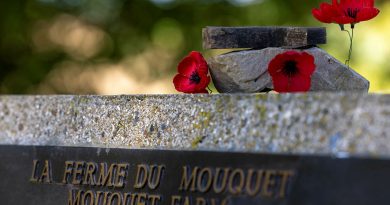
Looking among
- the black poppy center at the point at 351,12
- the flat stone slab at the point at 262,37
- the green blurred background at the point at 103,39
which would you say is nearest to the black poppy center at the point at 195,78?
the flat stone slab at the point at 262,37

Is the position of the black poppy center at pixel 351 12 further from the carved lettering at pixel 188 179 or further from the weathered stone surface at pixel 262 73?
the carved lettering at pixel 188 179

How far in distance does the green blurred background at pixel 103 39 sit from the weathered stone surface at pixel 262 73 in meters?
5.65

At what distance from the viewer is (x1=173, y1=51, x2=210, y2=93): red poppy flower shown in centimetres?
307

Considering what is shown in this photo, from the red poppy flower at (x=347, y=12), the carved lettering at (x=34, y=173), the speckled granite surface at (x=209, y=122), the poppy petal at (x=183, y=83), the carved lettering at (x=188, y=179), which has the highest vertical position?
the red poppy flower at (x=347, y=12)

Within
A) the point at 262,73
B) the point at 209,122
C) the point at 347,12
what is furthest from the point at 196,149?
the point at 347,12

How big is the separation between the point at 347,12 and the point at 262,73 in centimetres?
41

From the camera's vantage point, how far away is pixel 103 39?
8867 millimetres

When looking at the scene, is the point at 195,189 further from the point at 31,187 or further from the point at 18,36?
the point at 18,36

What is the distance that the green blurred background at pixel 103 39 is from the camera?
8.73 meters

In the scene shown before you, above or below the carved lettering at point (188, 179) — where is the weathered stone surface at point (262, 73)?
above

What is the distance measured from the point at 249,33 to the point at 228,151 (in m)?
0.57

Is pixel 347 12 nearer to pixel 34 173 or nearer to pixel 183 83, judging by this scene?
pixel 183 83

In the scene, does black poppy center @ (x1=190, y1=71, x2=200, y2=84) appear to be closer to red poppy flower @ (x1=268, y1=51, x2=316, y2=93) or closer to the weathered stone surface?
the weathered stone surface

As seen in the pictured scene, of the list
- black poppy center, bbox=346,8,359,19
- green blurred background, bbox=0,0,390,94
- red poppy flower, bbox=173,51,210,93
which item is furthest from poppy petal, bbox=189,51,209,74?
green blurred background, bbox=0,0,390,94
